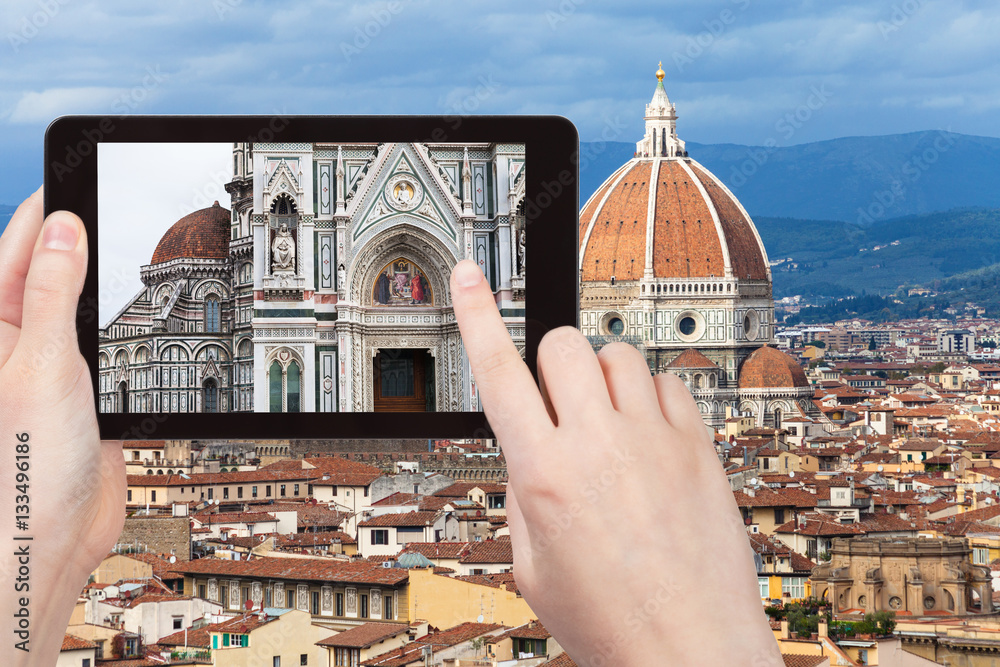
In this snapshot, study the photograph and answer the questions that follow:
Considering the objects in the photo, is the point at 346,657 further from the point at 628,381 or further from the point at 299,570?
the point at 628,381

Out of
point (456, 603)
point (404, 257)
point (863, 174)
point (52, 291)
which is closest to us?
point (52, 291)

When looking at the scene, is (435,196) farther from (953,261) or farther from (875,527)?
(953,261)

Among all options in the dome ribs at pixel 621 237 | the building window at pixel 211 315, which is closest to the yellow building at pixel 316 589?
the building window at pixel 211 315

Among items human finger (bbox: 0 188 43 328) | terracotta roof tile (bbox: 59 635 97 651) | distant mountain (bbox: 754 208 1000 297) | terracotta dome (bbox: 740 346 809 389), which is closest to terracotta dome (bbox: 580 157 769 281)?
terracotta dome (bbox: 740 346 809 389)


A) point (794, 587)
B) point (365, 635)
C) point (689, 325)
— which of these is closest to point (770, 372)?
point (689, 325)

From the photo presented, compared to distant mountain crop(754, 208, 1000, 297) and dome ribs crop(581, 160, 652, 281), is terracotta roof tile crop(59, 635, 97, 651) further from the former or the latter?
distant mountain crop(754, 208, 1000, 297)

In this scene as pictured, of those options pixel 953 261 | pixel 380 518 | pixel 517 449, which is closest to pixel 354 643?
pixel 380 518

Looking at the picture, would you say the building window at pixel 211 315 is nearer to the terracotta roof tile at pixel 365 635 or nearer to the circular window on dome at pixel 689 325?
the terracotta roof tile at pixel 365 635
